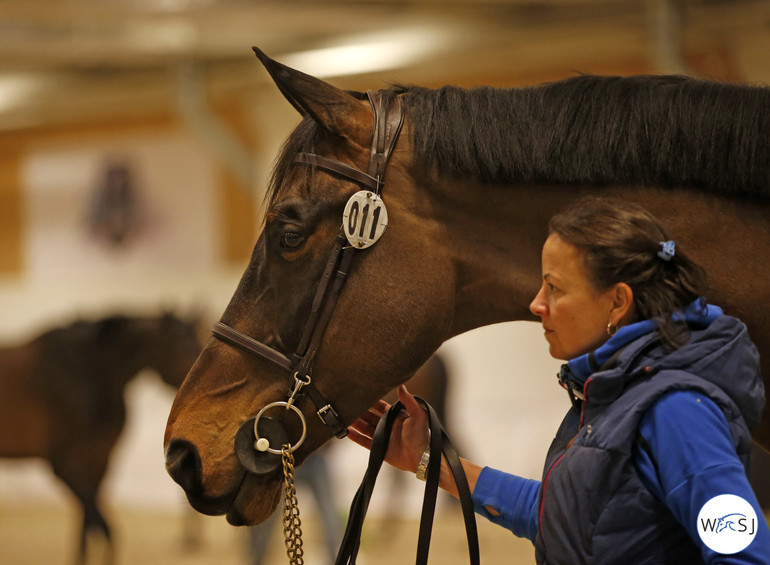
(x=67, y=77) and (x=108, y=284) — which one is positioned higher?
(x=67, y=77)

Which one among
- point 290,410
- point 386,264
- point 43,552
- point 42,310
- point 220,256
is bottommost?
point 43,552

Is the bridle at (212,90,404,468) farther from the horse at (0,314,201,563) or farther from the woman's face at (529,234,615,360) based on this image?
the horse at (0,314,201,563)

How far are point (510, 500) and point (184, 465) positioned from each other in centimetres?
51

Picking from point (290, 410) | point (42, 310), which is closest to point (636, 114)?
point (290, 410)

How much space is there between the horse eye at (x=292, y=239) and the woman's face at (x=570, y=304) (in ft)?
1.36

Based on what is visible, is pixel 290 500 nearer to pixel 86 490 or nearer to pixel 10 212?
pixel 86 490

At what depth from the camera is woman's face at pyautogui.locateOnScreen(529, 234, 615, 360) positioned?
969 mm

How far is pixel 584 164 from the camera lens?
1.19 meters

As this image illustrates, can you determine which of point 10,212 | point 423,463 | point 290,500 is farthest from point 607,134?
point 10,212

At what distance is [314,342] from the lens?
123 centimetres

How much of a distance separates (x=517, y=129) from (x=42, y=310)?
7.77 metres

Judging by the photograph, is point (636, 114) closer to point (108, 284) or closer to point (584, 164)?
point (584, 164)

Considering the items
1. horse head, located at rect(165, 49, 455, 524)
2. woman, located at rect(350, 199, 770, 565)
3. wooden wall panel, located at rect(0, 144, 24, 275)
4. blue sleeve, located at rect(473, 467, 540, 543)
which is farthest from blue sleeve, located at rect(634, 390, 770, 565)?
wooden wall panel, located at rect(0, 144, 24, 275)

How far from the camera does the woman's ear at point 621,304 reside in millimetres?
930
